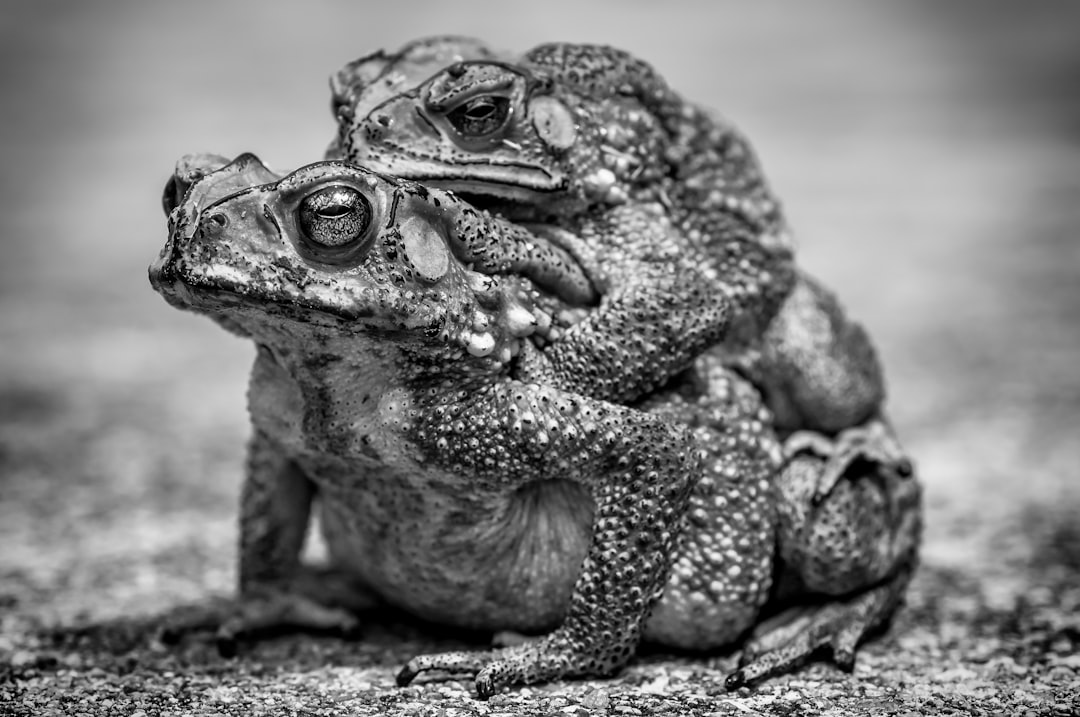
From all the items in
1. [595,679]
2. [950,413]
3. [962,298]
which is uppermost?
[962,298]

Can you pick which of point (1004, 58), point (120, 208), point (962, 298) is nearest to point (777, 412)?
point (962, 298)

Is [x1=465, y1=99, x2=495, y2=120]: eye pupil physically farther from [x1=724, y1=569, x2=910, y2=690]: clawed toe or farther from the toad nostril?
Result: [x1=724, y1=569, x2=910, y2=690]: clawed toe

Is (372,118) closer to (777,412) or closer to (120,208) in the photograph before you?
(777,412)

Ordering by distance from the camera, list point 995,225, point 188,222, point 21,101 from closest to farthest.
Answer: point 188,222
point 995,225
point 21,101

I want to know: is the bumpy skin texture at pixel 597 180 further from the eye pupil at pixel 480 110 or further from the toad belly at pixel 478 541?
the toad belly at pixel 478 541

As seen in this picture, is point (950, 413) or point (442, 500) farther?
point (950, 413)

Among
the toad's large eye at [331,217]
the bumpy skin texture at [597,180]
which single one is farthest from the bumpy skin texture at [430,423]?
the bumpy skin texture at [597,180]

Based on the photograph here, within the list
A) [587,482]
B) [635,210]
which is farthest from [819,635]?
[635,210]
